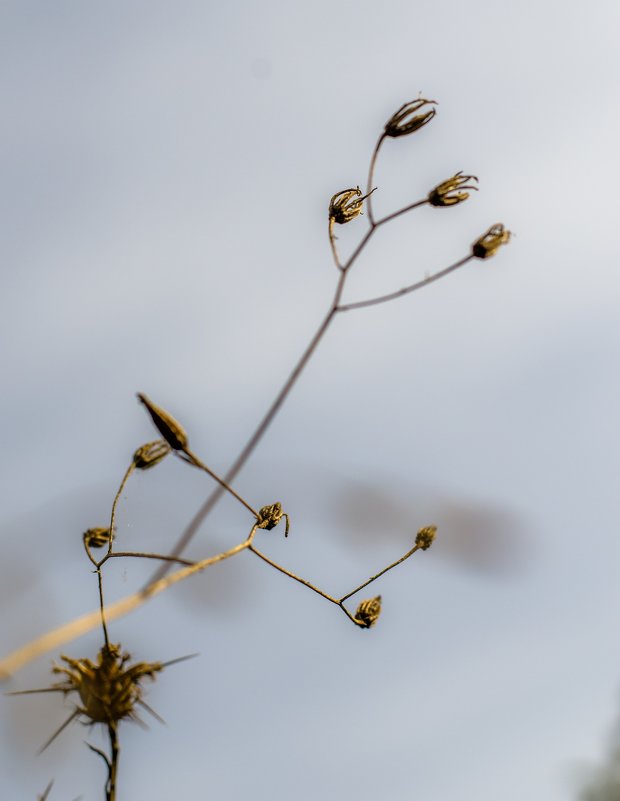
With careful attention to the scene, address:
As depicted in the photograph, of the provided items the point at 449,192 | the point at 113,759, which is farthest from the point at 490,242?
the point at 113,759

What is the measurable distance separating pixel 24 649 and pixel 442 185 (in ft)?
4.65

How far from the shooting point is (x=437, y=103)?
2043mm

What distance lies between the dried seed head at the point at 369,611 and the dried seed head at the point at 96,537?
2.00 ft

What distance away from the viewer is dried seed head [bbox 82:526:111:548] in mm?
1954

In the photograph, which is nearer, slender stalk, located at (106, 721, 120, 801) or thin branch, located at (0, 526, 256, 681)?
thin branch, located at (0, 526, 256, 681)

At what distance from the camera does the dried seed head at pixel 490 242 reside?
72.2 inches

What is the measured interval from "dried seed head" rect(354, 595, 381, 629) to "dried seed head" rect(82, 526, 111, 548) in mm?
611

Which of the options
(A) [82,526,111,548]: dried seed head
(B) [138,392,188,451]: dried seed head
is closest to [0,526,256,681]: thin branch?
(B) [138,392,188,451]: dried seed head

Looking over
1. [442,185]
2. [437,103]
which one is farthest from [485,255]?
[437,103]

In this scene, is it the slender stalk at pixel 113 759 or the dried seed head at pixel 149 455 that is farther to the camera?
the dried seed head at pixel 149 455

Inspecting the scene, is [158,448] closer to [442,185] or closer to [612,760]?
[442,185]

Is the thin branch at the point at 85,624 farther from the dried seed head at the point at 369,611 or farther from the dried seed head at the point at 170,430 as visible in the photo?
the dried seed head at the point at 369,611

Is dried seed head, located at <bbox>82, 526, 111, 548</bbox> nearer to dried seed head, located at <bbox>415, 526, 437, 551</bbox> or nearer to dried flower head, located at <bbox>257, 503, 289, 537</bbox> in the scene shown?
dried flower head, located at <bbox>257, 503, 289, 537</bbox>

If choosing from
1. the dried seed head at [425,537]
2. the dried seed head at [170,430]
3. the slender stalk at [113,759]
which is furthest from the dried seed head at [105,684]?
the dried seed head at [425,537]
